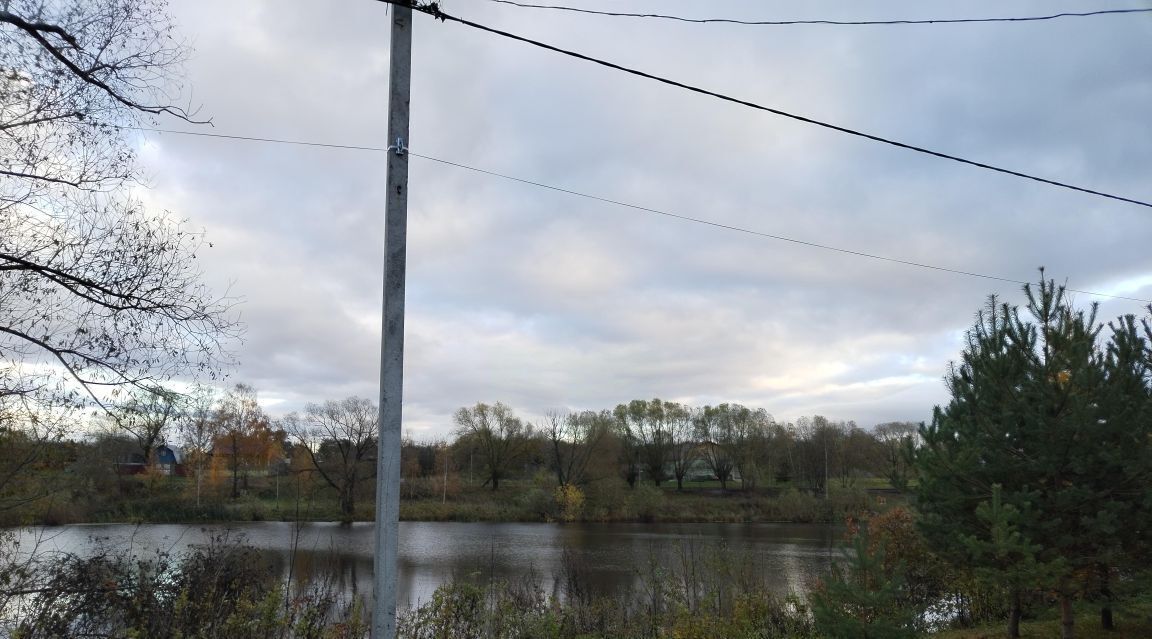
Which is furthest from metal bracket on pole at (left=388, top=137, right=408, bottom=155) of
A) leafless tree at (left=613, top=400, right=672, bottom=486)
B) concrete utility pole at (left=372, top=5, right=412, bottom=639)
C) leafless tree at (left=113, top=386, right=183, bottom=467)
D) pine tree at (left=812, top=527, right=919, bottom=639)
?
leafless tree at (left=613, top=400, right=672, bottom=486)

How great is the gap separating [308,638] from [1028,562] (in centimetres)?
830

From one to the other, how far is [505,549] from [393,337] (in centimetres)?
2819

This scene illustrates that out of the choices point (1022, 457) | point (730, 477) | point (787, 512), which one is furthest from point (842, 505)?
point (1022, 457)

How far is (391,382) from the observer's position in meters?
4.41

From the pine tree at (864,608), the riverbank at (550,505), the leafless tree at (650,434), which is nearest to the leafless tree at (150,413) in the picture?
the pine tree at (864,608)

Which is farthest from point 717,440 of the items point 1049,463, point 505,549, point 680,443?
point 1049,463

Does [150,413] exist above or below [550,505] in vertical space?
above

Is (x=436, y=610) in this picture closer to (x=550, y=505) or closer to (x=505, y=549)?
(x=505, y=549)

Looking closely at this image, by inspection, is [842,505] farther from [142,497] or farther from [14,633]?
[14,633]

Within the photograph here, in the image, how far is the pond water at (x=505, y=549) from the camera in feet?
55.3

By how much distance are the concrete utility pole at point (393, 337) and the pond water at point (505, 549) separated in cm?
674

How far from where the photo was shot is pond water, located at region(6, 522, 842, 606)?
16859mm

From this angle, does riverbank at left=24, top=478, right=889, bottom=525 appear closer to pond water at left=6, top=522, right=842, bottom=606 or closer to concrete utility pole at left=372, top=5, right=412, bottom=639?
pond water at left=6, top=522, right=842, bottom=606

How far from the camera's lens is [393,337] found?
14.6 ft
